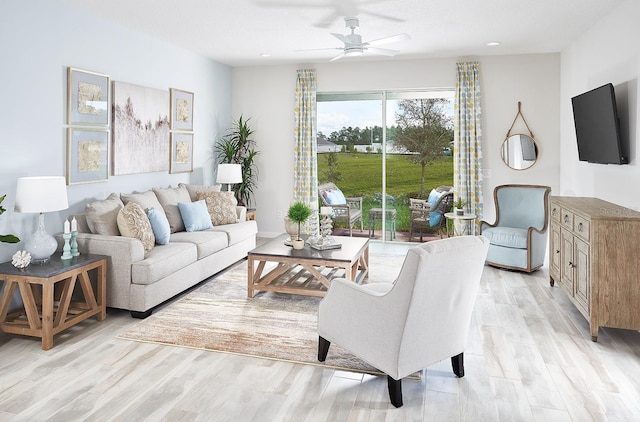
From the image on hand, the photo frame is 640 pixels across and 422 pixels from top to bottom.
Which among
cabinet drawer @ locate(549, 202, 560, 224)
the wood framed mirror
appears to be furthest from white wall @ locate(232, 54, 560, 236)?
cabinet drawer @ locate(549, 202, 560, 224)

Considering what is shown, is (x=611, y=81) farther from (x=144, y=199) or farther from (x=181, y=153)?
(x=181, y=153)

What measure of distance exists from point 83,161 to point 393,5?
3.28m

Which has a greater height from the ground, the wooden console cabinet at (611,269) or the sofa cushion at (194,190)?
the sofa cushion at (194,190)

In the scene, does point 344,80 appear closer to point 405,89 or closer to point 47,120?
point 405,89

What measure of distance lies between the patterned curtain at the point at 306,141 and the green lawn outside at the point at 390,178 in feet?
0.89

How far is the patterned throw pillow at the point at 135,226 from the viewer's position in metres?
4.15

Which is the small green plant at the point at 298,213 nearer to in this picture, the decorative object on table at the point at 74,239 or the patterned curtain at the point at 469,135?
the decorative object on table at the point at 74,239

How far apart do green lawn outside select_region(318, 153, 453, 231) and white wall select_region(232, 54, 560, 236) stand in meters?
0.60

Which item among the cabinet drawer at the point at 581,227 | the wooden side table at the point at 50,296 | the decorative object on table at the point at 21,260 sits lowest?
the wooden side table at the point at 50,296

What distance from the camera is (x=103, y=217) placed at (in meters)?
4.20

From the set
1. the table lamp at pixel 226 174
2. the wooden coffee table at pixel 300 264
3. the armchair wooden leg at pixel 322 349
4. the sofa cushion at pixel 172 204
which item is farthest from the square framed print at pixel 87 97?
the armchair wooden leg at pixel 322 349

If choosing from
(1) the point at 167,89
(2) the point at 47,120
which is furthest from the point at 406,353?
(1) the point at 167,89

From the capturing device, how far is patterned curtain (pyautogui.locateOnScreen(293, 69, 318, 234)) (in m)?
7.07

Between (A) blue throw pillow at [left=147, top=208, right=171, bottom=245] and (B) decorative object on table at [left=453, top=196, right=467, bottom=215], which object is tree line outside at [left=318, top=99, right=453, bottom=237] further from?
(A) blue throw pillow at [left=147, top=208, right=171, bottom=245]
